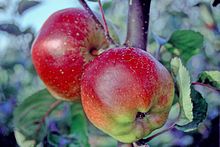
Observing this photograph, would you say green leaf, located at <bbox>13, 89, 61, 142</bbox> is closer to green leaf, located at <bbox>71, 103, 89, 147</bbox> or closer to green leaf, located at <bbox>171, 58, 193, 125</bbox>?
green leaf, located at <bbox>71, 103, 89, 147</bbox>

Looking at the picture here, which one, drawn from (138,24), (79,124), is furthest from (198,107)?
(79,124)

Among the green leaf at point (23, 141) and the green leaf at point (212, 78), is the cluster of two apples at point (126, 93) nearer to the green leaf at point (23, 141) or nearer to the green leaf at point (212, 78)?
the green leaf at point (212, 78)

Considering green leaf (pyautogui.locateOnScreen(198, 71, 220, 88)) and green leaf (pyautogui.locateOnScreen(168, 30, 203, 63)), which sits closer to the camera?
green leaf (pyautogui.locateOnScreen(198, 71, 220, 88))

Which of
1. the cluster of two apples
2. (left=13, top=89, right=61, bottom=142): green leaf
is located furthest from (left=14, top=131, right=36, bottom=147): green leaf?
the cluster of two apples

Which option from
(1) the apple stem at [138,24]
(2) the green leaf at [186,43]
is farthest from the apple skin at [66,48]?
(2) the green leaf at [186,43]

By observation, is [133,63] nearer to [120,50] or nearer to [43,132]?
[120,50]

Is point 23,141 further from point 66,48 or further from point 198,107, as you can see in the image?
point 198,107
